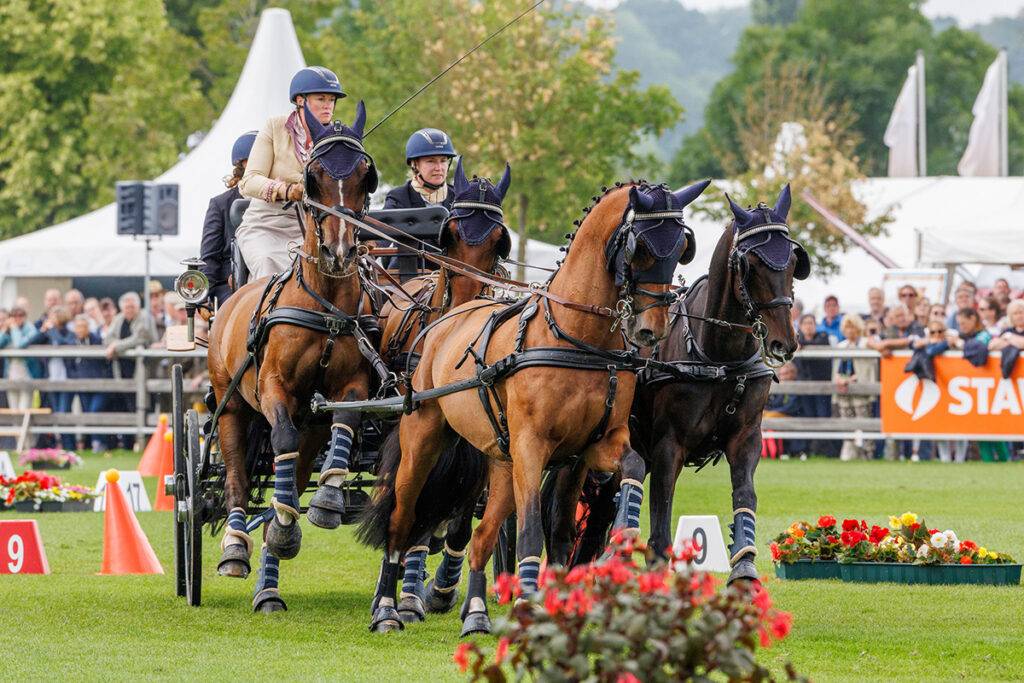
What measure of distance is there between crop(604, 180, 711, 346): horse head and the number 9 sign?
6.13 m

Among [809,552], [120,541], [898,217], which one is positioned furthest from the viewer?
[898,217]

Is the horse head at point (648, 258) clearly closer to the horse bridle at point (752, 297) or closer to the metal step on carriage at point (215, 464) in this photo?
the horse bridle at point (752, 297)

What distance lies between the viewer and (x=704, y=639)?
5.09m

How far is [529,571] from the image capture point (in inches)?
339

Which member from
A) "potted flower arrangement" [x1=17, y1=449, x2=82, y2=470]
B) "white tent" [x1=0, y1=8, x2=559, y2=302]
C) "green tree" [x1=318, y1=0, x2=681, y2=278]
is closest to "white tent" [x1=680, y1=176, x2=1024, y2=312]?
"green tree" [x1=318, y1=0, x2=681, y2=278]

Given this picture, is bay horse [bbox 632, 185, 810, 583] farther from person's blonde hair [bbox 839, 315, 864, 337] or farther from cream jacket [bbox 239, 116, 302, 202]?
person's blonde hair [bbox 839, 315, 864, 337]

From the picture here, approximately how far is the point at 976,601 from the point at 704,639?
6496 mm

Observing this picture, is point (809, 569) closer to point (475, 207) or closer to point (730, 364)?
point (730, 364)

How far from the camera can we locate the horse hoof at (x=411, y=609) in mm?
10438

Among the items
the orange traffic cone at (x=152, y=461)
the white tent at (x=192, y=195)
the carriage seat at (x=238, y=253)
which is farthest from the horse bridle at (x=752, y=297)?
the white tent at (x=192, y=195)

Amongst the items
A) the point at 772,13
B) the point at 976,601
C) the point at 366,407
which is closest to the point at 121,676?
the point at 366,407

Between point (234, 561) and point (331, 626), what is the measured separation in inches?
27.8

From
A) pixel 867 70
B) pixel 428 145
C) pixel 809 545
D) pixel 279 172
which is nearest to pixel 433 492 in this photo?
pixel 279 172

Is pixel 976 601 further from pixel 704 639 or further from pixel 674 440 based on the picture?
pixel 704 639
